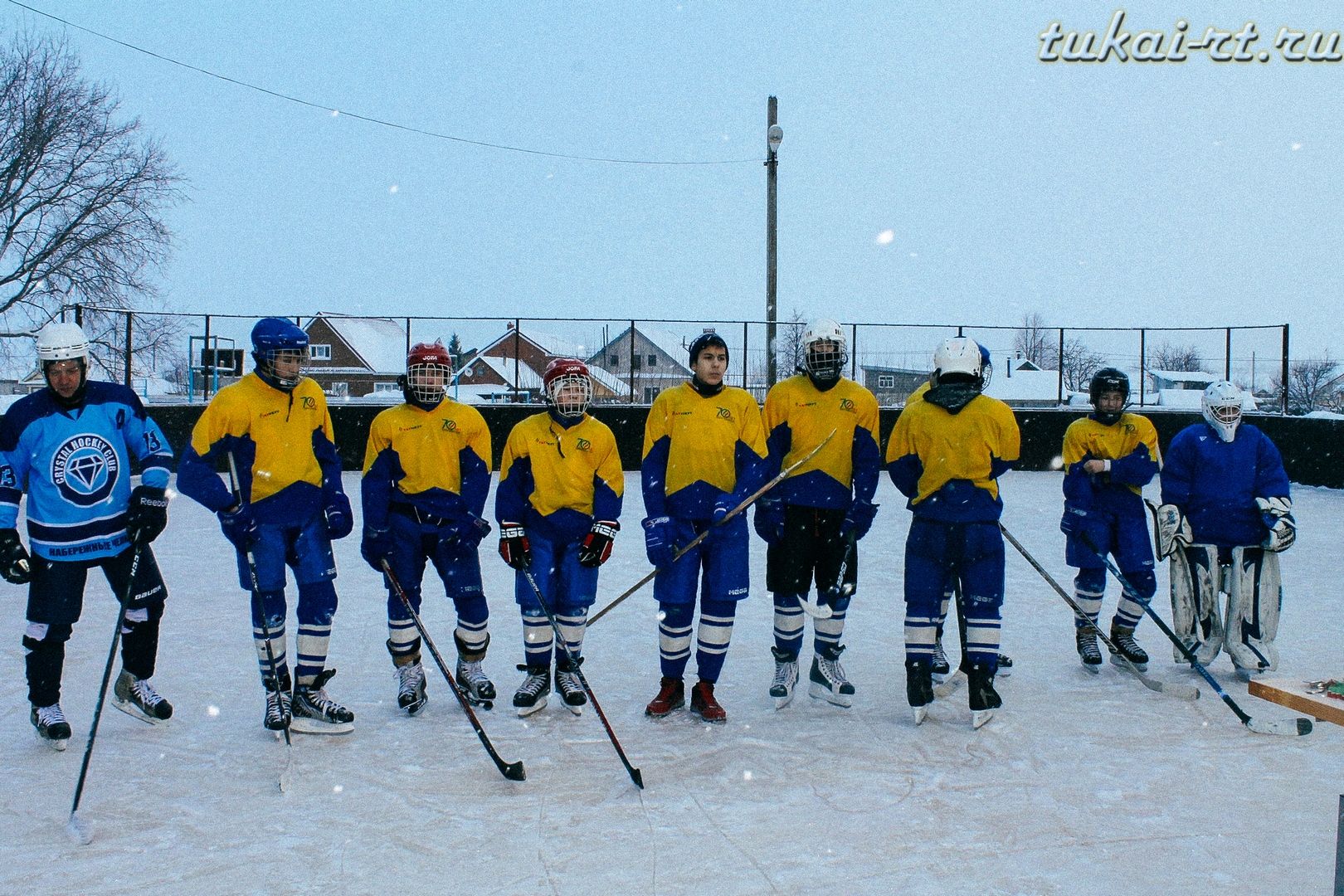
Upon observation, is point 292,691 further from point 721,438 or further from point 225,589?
point 225,589

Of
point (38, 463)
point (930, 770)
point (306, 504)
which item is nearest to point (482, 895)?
point (930, 770)

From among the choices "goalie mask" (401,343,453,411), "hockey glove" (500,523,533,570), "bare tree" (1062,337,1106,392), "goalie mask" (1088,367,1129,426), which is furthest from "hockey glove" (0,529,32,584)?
"bare tree" (1062,337,1106,392)

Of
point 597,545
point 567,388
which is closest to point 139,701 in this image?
point 597,545

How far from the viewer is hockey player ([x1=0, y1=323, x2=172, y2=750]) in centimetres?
378

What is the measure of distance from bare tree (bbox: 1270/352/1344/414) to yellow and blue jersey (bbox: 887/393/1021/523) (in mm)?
14032

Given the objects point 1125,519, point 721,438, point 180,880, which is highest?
point 721,438

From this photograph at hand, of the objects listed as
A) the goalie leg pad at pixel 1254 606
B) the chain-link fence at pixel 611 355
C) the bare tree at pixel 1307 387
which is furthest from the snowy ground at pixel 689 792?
the bare tree at pixel 1307 387

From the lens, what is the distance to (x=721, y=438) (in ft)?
13.8

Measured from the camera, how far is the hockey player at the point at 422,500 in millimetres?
4121

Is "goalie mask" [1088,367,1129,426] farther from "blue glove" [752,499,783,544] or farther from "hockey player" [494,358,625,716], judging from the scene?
"hockey player" [494,358,625,716]

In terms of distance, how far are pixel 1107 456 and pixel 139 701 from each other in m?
4.78

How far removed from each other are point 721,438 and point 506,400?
37.9 feet

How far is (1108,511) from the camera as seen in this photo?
4.95 metres

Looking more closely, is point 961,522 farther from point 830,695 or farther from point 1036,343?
point 1036,343
